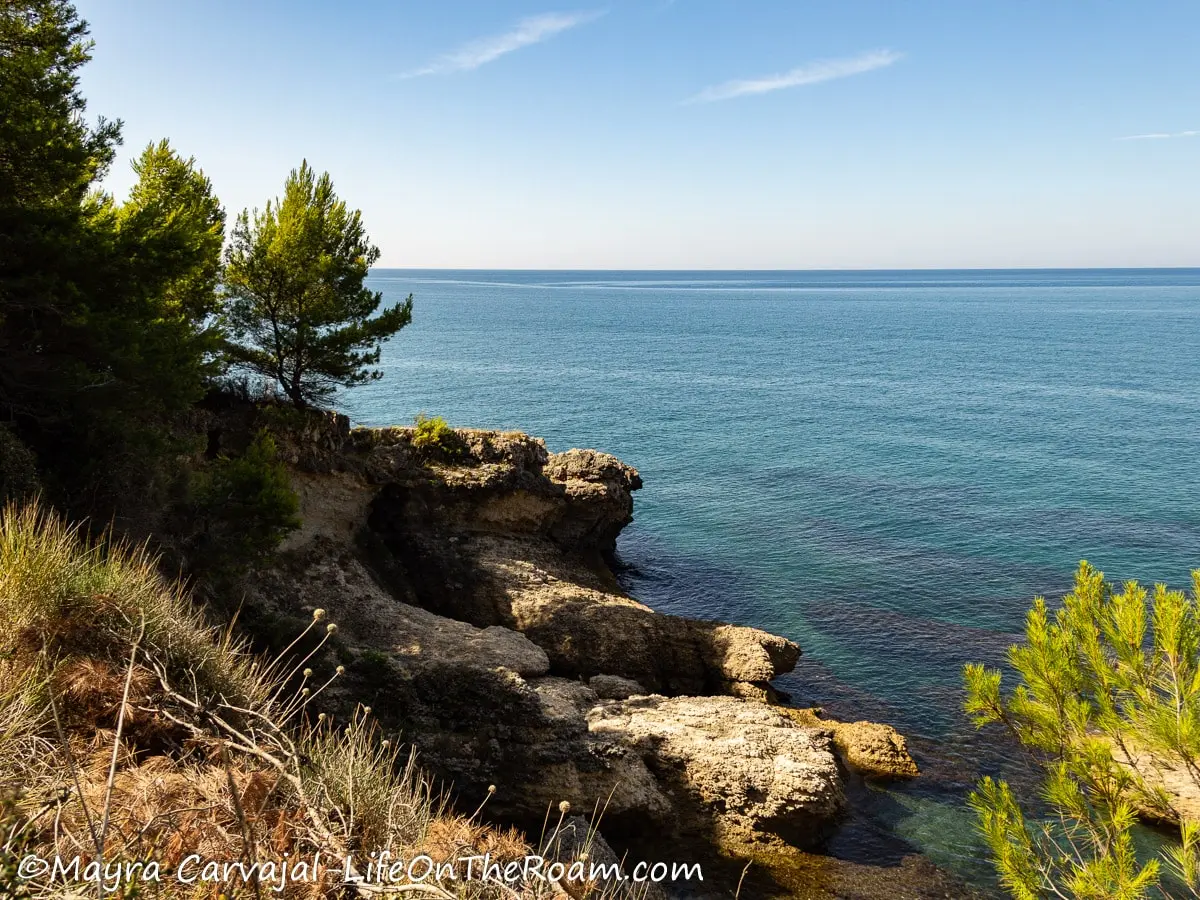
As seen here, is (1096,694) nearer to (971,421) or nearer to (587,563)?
(587,563)

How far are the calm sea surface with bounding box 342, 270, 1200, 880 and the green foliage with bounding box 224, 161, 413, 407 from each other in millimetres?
16229

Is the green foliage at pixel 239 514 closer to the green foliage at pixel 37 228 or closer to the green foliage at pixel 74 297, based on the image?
the green foliage at pixel 74 297

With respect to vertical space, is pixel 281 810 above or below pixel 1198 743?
above

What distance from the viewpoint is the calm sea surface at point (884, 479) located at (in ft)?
87.7

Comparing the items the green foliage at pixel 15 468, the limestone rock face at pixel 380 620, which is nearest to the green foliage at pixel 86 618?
the green foliage at pixel 15 468

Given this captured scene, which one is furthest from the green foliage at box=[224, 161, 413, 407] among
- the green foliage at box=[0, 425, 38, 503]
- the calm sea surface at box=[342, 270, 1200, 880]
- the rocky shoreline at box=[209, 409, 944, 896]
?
the calm sea surface at box=[342, 270, 1200, 880]

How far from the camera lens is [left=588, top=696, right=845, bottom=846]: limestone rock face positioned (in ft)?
56.6

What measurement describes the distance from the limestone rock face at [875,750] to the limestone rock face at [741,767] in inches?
60.7

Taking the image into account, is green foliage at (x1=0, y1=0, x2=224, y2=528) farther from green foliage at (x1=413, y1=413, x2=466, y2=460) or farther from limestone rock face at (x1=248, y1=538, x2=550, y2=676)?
green foliage at (x1=413, y1=413, x2=466, y2=460)

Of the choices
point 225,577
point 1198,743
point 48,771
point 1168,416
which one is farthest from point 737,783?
point 1168,416

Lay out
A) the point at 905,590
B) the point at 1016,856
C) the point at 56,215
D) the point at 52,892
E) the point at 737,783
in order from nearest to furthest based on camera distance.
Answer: the point at 52,892
the point at 1016,856
the point at 56,215
the point at 737,783
the point at 905,590

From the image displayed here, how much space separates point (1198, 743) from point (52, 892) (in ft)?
37.1

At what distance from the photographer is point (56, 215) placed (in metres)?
16.4

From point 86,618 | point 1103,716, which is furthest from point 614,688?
point 86,618
